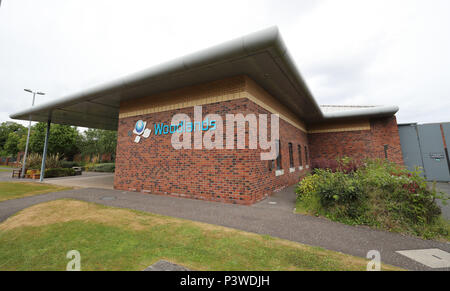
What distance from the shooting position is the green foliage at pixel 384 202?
395cm

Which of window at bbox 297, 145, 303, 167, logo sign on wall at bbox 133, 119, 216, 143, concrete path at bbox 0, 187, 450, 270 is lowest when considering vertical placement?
concrete path at bbox 0, 187, 450, 270

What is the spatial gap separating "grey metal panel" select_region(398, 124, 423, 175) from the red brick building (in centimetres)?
346

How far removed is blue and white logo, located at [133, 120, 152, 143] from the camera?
8688mm

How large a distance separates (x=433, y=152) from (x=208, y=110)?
17085mm

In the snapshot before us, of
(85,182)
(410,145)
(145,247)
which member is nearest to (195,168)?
(145,247)

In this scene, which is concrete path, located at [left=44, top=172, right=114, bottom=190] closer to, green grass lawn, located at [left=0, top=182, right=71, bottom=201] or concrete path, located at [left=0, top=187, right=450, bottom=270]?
→ green grass lawn, located at [left=0, top=182, right=71, bottom=201]

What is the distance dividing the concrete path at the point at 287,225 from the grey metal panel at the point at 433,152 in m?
14.2

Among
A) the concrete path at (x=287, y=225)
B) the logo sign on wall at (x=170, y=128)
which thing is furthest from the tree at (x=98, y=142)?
the concrete path at (x=287, y=225)

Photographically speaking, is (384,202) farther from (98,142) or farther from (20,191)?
(98,142)

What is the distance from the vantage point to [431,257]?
2.82 meters

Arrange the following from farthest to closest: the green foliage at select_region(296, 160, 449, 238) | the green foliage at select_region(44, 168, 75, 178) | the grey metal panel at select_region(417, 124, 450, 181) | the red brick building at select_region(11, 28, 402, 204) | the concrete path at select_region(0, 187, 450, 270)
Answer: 1. the green foliage at select_region(44, 168, 75, 178)
2. the grey metal panel at select_region(417, 124, 450, 181)
3. the red brick building at select_region(11, 28, 402, 204)
4. the green foliage at select_region(296, 160, 449, 238)
5. the concrete path at select_region(0, 187, 450, 270)

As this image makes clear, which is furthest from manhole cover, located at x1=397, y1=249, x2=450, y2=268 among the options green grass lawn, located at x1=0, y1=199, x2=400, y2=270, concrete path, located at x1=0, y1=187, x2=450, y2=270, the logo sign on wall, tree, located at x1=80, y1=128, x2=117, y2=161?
tree, located at x1=80, y1=128, x2=117, y2=161

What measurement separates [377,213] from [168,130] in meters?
7.60
